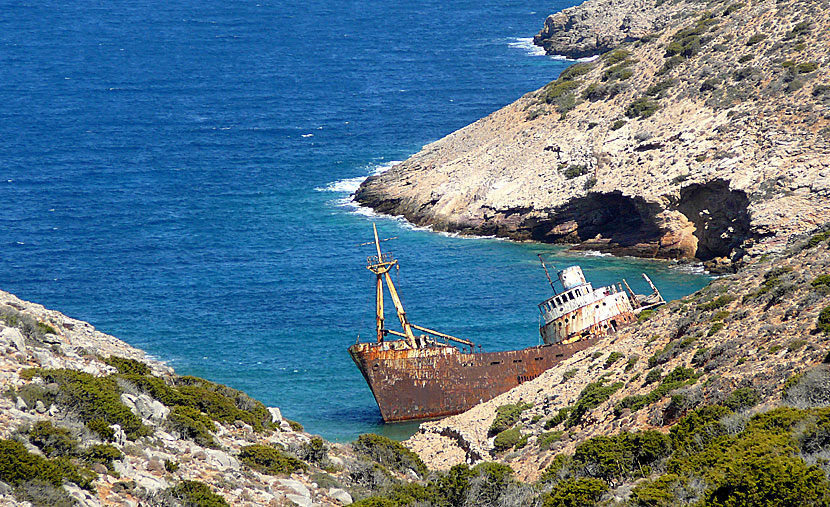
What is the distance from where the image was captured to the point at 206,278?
80250 mm

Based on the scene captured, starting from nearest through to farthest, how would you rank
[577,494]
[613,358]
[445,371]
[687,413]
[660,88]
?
1. [577,494]
2. [687,413]
3. [613,358]
4. [445,371]
5. [660,88]

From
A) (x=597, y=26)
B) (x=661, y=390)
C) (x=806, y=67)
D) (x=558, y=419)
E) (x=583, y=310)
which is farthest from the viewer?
(x=597, y=26)

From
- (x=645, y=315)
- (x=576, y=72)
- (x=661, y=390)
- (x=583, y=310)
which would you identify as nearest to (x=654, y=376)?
(x=661, y=390)

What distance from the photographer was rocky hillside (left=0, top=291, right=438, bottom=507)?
23250 mm

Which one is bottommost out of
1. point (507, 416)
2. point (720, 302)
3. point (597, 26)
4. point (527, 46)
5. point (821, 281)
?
point (821, 281)

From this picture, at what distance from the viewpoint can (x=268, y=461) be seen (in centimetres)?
2914

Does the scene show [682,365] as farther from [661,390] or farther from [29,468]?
[29,468]

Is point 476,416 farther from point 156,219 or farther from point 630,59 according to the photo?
point 630,59

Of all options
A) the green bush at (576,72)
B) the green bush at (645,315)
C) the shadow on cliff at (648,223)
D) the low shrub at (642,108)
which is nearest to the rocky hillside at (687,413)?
the green bush at (645,315)

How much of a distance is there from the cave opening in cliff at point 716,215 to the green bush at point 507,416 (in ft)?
110

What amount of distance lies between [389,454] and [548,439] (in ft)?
21.7

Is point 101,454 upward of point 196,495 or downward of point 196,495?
upward

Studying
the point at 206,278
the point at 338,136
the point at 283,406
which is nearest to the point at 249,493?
the point at 283,406

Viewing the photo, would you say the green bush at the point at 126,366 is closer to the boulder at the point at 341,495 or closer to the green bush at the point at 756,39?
the boulder at the point at 341,495
